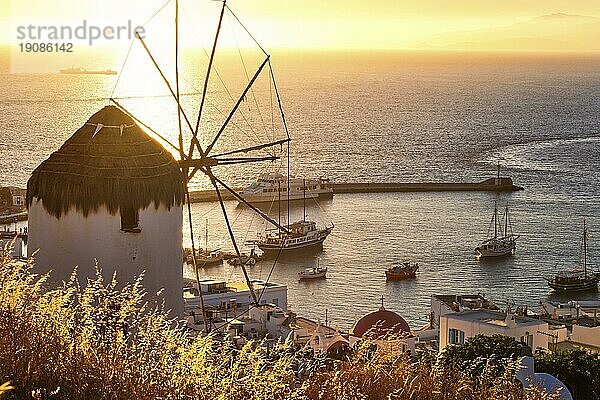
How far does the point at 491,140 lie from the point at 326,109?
28462 millimetres

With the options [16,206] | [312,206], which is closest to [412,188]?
[312,206]

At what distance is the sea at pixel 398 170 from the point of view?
3335cm

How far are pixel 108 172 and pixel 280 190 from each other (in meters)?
40.4

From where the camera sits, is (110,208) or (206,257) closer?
(110,208)

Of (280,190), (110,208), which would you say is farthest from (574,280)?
(110,208)

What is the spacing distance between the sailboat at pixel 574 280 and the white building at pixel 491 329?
12.8 meters

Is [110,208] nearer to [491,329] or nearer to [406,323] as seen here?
[491,329]

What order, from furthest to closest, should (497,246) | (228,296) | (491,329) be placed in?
(497,246) → (228,296) → (491,329)

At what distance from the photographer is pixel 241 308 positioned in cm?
2327

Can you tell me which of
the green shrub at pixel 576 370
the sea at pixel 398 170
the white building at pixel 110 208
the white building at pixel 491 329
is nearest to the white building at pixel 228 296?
the sea at pixel 398 170

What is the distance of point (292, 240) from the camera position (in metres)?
38.7

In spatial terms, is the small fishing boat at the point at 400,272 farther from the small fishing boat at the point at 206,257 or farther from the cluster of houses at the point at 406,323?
the cluster of houses at the point at 406,323

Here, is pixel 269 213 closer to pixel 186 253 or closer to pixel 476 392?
pixel 186 253

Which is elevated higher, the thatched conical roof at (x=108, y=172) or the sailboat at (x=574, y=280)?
the thatched conical roof at (x=108, y=172)
